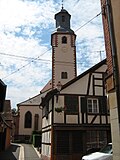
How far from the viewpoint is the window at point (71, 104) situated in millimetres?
17438

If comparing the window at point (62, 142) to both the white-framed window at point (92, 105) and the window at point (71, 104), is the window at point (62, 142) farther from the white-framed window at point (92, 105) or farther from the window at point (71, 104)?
the white-framed window at point (92, 105)

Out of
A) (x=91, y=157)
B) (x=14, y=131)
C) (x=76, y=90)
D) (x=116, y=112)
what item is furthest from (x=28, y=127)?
(x=116, y=112)

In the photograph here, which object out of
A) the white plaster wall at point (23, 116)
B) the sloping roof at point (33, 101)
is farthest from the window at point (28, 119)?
the sloping roof at point (33, 101)

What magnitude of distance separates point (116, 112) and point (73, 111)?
1120cm

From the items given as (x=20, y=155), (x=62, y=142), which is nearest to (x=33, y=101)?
(x=20, y=155)

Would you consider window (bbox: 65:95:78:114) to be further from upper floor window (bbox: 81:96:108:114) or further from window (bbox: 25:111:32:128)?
window (bbox: 25:111:32:128)

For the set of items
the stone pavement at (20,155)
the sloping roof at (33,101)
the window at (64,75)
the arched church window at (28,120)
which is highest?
the window at (64,75)

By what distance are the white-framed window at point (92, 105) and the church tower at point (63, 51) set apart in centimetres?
1499

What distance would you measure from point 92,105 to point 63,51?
18.9 metres

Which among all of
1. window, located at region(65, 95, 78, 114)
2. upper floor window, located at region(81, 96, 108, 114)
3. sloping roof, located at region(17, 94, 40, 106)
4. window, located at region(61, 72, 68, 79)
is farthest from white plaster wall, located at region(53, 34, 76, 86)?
window, located at region(65, 95, 78, 114)

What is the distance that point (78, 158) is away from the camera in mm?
16297

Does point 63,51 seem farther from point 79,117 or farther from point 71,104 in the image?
point 79,117

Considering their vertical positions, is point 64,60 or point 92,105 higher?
point 64,60

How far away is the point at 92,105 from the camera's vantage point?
18062 mm
